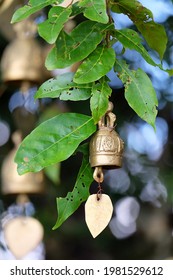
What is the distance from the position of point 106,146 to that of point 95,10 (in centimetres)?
21

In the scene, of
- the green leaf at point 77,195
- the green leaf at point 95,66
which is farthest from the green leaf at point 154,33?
the green leaf at point 77,195

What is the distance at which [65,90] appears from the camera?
3.25 ft

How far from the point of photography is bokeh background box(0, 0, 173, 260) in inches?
82.4

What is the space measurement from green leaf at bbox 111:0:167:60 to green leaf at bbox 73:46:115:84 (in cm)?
10

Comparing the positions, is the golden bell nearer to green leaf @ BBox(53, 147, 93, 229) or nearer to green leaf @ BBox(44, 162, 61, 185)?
green leaf @ BBox(44, 162, 61, 185)

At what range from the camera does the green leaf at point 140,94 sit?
96 centimetres

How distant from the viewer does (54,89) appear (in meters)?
1.00

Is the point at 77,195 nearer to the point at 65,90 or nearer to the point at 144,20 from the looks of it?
the point at 65,90

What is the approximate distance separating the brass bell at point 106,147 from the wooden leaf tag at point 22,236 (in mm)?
667

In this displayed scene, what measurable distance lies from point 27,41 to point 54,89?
0.77m

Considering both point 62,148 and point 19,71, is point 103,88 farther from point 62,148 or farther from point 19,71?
point 19,71

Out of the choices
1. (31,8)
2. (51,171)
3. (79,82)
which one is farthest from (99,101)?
(51,171)

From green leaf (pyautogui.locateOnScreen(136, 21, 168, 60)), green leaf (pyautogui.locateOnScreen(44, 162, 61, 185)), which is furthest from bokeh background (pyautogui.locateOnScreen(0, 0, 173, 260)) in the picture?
green leaf (pyautogui.locateOnScreen(136, 21, 168, 60))

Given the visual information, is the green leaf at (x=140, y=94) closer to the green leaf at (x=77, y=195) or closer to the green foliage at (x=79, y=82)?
the green foliage at (x=79, y=82)
